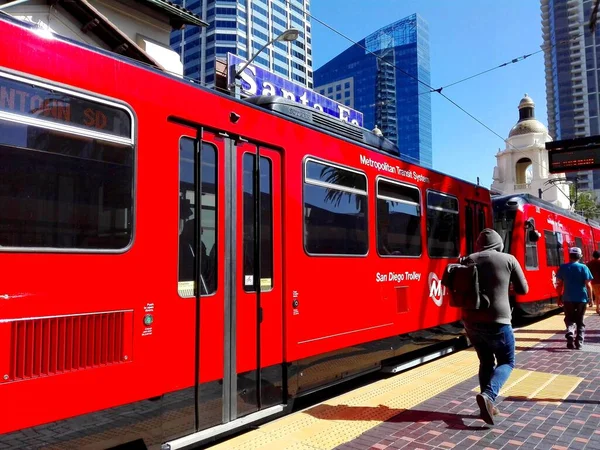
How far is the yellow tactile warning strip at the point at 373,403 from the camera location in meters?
4.30

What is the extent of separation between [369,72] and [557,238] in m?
110

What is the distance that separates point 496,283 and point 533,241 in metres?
8.67

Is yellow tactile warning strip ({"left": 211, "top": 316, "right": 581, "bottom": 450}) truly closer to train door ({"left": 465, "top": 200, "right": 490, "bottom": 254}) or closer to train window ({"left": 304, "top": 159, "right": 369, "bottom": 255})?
train window ({"left": 304, "top": 159, "right": 369, "bottom": 255})

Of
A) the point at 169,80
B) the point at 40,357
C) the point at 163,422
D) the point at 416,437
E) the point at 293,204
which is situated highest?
the point at 169,80

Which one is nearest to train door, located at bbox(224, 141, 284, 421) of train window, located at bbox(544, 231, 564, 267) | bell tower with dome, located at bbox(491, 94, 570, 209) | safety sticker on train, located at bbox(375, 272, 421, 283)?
safety sticker on train, located at bbox(375, 272, 421, 283)

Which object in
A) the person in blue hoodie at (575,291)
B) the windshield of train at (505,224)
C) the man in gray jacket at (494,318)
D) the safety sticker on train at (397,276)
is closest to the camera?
the man in gray jacket at (494,318)

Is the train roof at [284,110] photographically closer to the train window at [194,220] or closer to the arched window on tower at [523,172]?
the train window at [194,220]

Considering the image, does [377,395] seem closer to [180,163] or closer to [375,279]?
[375,279]

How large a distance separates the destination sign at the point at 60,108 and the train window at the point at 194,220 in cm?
59

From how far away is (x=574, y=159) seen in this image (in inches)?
630

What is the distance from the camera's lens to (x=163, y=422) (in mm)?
3701

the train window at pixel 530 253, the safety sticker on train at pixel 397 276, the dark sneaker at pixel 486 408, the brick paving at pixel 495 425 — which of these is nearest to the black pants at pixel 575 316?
the brick paving at pixel 495 425

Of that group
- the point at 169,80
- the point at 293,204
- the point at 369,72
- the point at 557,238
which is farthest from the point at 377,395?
the point at 369,72

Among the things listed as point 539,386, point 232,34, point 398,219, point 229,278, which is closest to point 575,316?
point 539,386
